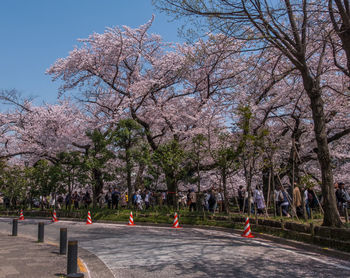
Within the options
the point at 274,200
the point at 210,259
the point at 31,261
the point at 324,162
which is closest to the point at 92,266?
the point at 31,261

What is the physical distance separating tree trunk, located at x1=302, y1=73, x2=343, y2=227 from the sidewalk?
24.2 ft

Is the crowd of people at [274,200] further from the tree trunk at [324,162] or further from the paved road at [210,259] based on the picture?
the paved road at [210,259]

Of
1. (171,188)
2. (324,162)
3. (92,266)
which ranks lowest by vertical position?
(92,266)

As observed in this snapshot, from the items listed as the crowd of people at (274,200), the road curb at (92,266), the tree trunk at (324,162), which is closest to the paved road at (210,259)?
the road curb at (92,266)

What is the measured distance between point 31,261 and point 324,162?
27.5 ft

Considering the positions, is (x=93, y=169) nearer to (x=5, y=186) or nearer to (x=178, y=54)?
(x=178, y=54)

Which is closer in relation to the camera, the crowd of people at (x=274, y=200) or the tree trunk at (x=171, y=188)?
the crowd of people at (x=274, y=200)

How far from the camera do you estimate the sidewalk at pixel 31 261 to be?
6.48 metres

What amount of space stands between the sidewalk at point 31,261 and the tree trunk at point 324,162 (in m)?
7.37

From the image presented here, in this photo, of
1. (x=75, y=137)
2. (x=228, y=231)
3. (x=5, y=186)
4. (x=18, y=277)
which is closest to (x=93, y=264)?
(x=18, y=277)

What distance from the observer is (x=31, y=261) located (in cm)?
767

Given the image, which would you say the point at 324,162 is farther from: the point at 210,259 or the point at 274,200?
the point at 210,259

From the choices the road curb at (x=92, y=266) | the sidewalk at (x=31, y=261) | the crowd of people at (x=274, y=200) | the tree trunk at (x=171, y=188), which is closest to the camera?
the sidewalk at (x=31, y=261)

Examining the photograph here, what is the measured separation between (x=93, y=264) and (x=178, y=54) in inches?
665
